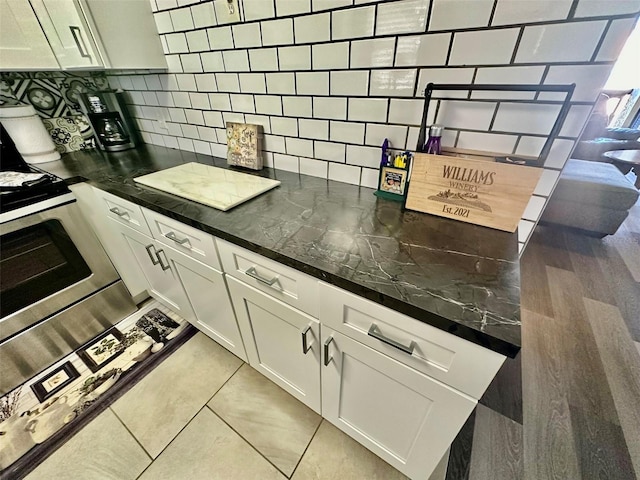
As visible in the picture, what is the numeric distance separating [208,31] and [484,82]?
1.20 metres

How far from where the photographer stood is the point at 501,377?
1319 mm

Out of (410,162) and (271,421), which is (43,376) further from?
(410,162)

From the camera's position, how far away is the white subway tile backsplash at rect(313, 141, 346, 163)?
110 cm

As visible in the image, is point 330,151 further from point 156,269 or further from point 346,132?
point 156,269

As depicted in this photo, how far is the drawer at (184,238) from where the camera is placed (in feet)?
3.03

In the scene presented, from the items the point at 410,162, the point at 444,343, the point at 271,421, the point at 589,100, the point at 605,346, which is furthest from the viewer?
the point at 605,346

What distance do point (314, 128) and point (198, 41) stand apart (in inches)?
29.7

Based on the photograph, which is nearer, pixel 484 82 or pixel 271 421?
pixel 484 82

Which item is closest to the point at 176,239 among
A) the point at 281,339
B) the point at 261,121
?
the point at 281,339

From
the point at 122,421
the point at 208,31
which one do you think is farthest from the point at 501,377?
the point at 208,31

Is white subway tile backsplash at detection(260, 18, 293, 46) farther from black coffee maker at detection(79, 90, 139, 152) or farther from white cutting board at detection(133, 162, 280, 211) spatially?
black coffee maker at detection(79, 90, 139, 152)

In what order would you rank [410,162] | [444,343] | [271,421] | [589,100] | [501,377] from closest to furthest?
1. [444,343]
2. [589,100]
3. [410,162]
4. [271,421]
5. [501,377]

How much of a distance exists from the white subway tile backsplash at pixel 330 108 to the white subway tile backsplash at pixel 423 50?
241mm

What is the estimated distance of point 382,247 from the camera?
72 cm
